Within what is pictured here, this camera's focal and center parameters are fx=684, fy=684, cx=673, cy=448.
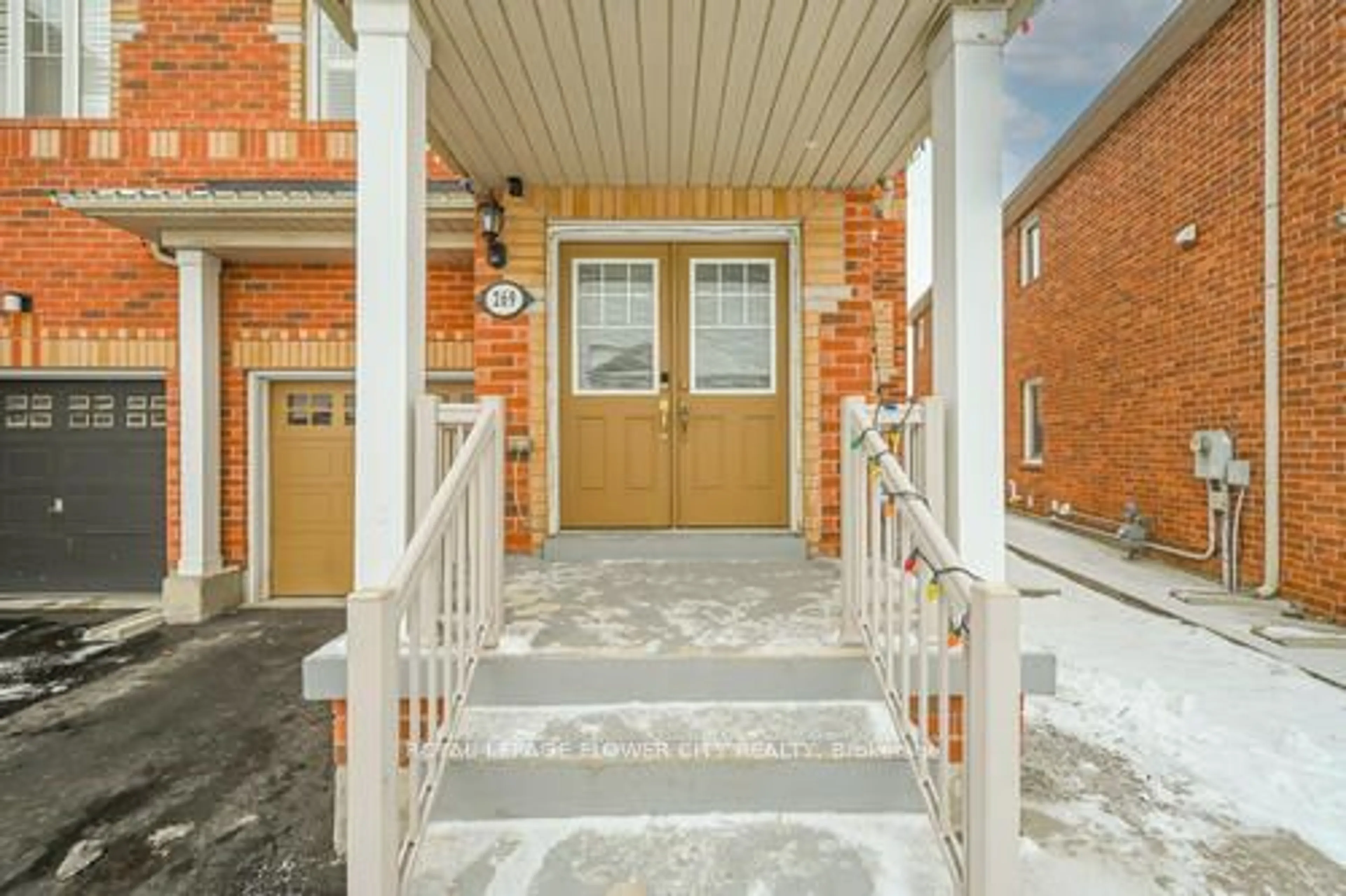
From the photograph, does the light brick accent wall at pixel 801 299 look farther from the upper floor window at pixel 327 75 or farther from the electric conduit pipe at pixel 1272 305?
the electric conduit pipe at pixel 1272 305

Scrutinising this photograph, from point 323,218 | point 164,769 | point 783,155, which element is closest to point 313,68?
point 323,218

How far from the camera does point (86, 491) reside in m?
6.20

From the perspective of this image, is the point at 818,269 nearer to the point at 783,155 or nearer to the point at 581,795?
the point at 783,155

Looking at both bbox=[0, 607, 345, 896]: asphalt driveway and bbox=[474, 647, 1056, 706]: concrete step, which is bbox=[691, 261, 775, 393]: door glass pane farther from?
bbox=[0, 607, 345, 896]: asphalt driveway

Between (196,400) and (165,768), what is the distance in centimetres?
344

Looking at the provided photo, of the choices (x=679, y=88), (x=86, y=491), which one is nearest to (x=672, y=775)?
(x=679, y=88)

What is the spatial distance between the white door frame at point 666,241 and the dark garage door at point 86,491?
413cm

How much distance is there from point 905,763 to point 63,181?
7.85m

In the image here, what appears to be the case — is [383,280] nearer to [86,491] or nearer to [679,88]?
[679,88]

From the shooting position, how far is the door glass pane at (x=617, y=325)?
14.9ft

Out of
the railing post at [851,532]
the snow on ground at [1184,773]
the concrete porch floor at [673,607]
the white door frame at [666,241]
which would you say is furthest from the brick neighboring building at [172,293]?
the snow on ground at [1184,773]

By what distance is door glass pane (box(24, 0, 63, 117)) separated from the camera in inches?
241

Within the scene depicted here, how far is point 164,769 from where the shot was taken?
323 centimetres

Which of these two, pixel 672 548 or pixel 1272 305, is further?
pixel 1272 305
